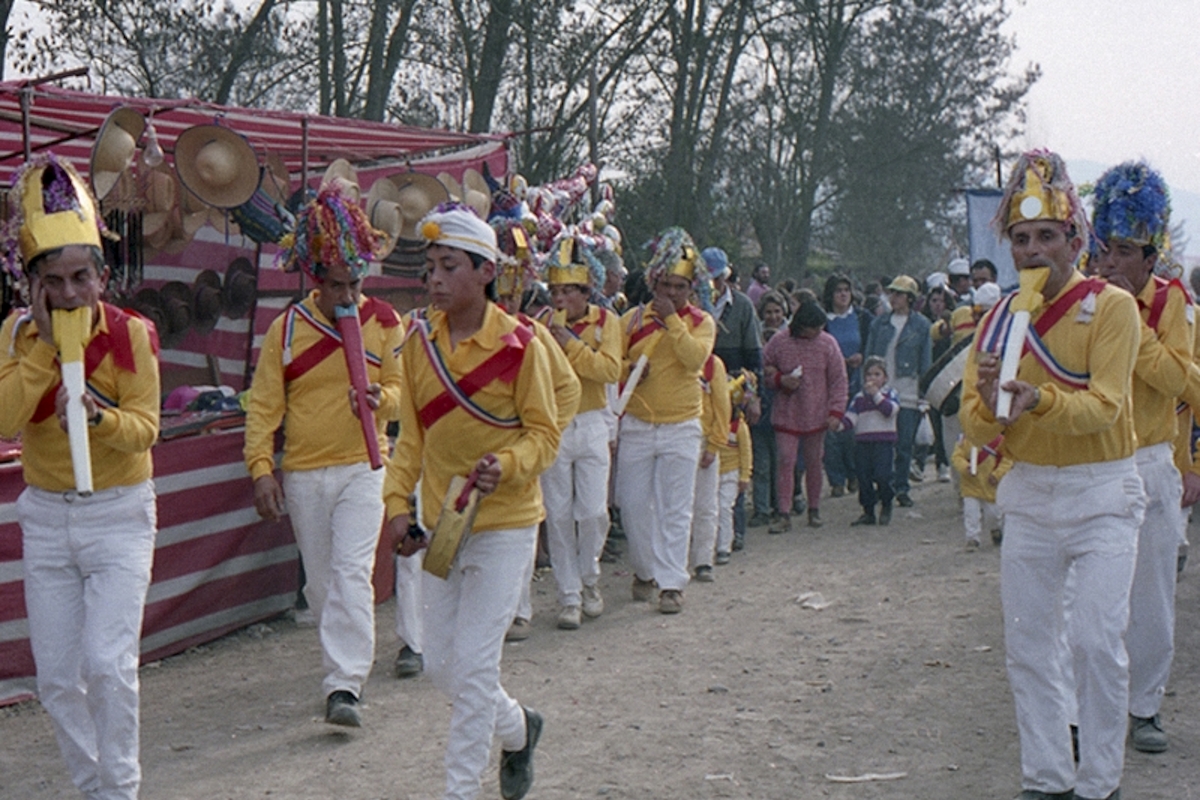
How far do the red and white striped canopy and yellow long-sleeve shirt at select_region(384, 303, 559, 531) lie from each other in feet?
9.58

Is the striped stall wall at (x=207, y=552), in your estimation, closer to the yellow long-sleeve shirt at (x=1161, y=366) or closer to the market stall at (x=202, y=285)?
the market stall at (x=202, y=285)

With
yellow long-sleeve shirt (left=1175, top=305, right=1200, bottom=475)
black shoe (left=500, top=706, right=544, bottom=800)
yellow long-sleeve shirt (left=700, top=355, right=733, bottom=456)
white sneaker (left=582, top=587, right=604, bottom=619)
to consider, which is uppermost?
yellow long-sleeve shirt (left=1175, top=305, right=1200, bottom=475)

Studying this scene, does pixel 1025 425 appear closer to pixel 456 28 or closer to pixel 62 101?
pixel 62 101

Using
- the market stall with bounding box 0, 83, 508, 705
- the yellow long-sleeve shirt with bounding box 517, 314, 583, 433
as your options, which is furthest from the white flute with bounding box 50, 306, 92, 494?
the market stall with bounding box 0, 83, 508, 705

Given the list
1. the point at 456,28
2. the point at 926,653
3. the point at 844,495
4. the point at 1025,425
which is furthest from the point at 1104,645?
the point at 456,28

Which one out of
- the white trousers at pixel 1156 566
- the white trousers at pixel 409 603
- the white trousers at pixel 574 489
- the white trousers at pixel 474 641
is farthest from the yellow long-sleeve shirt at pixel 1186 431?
the white trousers at pixel 409 603

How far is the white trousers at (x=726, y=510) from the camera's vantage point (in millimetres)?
11641

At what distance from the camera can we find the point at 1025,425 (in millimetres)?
5172

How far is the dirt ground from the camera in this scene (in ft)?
19.5

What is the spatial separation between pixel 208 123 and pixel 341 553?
168 inches

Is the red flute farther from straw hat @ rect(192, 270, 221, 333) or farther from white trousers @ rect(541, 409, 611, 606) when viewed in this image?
straw hat @ rect(192, 270, 221, 333)

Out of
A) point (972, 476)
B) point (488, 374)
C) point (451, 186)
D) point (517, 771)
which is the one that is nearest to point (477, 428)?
point (488, 374)

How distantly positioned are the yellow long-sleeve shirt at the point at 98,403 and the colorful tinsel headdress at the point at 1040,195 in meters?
3.02

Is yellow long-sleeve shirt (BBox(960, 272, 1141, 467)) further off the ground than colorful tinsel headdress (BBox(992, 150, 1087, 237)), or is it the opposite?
colorful tinsel headdress (BBox(992, 150, 1087, 237))
